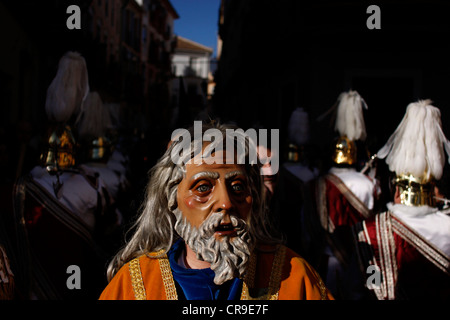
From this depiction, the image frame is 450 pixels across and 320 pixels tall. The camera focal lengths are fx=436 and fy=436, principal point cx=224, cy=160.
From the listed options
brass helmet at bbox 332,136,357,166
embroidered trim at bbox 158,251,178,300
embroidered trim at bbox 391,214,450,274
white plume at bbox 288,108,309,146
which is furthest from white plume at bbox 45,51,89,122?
white plume at bbox 288,108,309,146

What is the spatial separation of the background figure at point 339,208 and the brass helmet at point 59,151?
260cm

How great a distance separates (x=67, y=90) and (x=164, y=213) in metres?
2.38

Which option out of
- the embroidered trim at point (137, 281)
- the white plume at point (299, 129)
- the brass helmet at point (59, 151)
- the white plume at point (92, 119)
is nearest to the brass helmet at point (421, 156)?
the embroidered trim at point (137, 281)

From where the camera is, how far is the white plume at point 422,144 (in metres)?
3.11

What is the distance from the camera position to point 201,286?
6.10 feet

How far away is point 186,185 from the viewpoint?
192 centimetres

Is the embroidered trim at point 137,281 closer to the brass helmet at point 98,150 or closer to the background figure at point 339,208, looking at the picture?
the background figure at point 339,208

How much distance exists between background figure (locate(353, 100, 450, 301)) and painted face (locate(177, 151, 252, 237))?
1.74 meters

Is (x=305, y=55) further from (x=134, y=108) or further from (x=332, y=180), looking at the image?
(x=134, y=108)

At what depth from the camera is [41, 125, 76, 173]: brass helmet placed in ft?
12.2

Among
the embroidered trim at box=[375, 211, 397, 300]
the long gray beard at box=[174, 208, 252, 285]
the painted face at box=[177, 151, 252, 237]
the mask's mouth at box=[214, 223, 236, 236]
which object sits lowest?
the embroidered trim at box=[375, 211, 397, 300]

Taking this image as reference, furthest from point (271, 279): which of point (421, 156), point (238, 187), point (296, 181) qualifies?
point (296, 181)

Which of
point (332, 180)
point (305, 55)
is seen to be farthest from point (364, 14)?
point (332, 180)

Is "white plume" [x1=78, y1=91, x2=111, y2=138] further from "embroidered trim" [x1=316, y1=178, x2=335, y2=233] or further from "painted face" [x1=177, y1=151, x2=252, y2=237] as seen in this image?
"painted face" [x1=177, y1=151, x2=252, y2=237]
